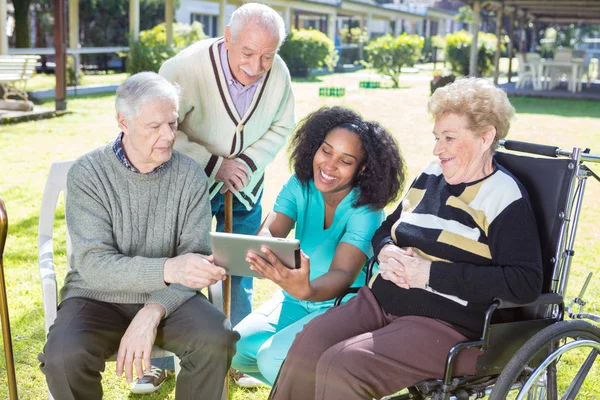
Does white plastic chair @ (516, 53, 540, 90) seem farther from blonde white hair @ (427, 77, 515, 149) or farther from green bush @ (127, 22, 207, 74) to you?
blonde white hair @ (427, 77, 515, 149)

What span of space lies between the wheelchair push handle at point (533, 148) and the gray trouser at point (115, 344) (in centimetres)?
132

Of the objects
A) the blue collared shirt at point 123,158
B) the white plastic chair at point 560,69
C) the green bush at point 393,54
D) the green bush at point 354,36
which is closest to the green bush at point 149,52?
the green bush at point 393,54

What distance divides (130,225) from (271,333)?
722 mm

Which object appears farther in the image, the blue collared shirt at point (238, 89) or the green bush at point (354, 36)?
the green bush at point (354, 36)

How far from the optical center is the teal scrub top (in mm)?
2820

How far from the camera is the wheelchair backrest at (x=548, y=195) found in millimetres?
2561

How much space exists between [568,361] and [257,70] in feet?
7.34

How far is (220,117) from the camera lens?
10.7 feet

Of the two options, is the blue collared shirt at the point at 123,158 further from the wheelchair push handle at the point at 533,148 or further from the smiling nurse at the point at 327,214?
the wheelchair push handle at the point at 533,148

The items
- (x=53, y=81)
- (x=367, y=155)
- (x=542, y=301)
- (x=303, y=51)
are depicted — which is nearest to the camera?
(x=542, y=301)

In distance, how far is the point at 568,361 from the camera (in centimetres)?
371

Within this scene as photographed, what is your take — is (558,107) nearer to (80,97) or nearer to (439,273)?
(80,97)

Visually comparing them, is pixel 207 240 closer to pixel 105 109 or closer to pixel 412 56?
pixel 105 109

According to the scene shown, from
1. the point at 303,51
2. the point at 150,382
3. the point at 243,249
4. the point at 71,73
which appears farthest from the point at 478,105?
the point at 303,51
